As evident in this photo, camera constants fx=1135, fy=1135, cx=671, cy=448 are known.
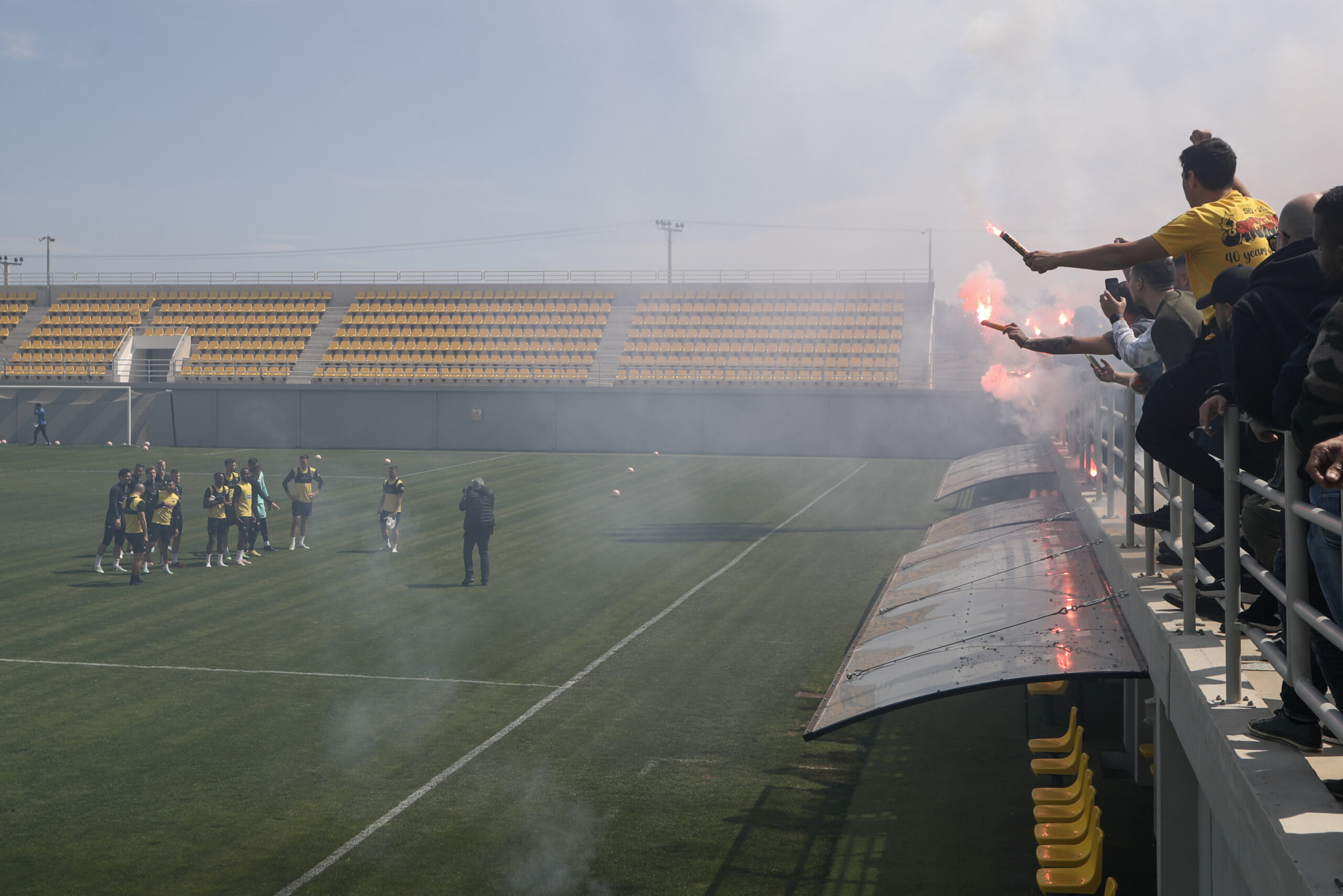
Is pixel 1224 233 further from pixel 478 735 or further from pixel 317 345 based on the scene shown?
pixel 317 345

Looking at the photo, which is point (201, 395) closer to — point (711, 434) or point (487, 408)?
point (487, 408)

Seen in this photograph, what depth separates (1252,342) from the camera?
381cm

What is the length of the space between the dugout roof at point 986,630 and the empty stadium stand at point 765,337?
3612 centimetres

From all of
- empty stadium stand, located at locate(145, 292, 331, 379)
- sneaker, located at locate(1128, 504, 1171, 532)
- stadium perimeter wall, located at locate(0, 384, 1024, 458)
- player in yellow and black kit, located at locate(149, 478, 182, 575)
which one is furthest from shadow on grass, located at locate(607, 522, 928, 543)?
empty stadium stand, located at locate(145, 292, 331, 379)

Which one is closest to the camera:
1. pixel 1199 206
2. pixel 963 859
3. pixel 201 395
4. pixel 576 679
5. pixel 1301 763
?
pixel 1301 763

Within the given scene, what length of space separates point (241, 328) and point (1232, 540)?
179 ft

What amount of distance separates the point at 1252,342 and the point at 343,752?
9.87 m

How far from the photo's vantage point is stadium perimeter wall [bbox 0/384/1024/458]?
1709 inches

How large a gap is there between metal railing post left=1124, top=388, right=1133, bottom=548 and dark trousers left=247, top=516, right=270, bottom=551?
17787 millimetres

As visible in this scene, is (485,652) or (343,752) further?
(485,652)

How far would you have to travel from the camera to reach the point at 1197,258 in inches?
208

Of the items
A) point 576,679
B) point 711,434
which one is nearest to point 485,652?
point 576,679

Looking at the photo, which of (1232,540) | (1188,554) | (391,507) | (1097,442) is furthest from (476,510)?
(1232,540)

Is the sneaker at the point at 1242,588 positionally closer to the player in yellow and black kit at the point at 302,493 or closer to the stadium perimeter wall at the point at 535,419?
the player in yellow and black kit at the point at 302,493
